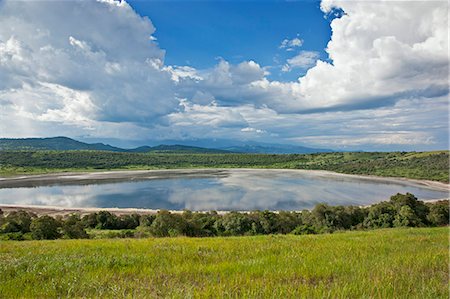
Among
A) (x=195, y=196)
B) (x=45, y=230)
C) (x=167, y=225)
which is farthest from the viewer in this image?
(x=195, y=196)

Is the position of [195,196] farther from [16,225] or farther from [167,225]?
[16,225]

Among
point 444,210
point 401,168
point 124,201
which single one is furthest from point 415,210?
point 401,168

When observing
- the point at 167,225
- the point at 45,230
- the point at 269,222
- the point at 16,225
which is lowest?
the point at 16,225

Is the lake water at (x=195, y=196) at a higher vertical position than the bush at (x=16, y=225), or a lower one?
lower

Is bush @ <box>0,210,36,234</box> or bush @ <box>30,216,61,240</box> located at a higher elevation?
bush @ <box>30,216,61,240</box>

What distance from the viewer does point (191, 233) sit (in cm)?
4378

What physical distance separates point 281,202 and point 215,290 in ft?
297

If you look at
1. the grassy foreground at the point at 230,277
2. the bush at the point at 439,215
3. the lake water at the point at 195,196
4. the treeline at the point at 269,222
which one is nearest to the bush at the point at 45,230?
the treeline at the point at 269,222

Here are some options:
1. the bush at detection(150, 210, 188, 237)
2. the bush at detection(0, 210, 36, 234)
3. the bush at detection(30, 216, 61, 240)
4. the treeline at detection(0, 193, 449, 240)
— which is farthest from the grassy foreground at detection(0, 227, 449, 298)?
the bush at detection(0, 210, 36, 234)

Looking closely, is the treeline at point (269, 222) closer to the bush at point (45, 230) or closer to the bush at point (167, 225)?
the bush at point (167, 225)

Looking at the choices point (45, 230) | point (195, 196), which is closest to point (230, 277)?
point (45, 230)

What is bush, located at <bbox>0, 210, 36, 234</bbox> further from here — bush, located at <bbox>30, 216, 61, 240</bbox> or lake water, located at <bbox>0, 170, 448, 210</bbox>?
lake water, located at <bbox>0, 170, 448, 210</bbox>

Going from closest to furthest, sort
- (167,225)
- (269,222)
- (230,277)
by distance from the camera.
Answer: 1. (230,277)
2. (167,225)
3. (269,222)

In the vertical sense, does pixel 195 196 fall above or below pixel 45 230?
below
